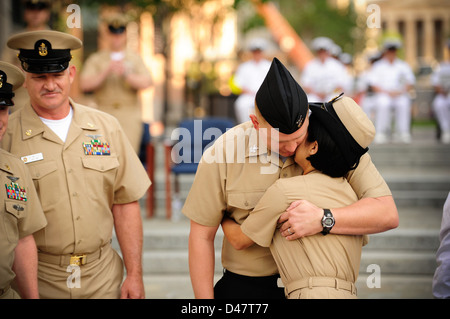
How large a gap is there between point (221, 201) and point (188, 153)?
15.3 ft

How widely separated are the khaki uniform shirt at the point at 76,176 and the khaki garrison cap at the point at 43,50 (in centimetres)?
27

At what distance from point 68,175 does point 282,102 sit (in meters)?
1.28

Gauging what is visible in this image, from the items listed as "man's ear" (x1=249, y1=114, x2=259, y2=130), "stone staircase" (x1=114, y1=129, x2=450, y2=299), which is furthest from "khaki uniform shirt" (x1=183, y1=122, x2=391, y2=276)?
"stone staircase" (x1=114, y1=129, x2=450, y2=299)

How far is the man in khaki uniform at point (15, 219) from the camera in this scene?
2547 mm

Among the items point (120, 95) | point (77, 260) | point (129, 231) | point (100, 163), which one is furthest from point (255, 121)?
point (120, 95)

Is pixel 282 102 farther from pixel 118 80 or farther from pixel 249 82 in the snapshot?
pixel 249 82

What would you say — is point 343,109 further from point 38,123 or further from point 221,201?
point 38,123

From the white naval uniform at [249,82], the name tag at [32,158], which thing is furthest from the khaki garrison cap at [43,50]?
the white naval uniform at [249,82]

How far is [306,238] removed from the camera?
8.02 feet

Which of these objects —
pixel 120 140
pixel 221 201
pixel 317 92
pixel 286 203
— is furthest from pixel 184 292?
pixel 317 92

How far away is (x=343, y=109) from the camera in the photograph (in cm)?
249

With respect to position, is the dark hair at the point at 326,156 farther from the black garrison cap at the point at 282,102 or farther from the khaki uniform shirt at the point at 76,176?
the khaki uniform shirt at the point at 76,176

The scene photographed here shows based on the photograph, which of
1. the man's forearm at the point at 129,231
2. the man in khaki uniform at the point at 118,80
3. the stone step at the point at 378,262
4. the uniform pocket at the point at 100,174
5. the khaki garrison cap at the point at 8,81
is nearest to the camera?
the khaki garrison cap at the point at 8,81

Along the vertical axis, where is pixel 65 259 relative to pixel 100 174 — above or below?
below
